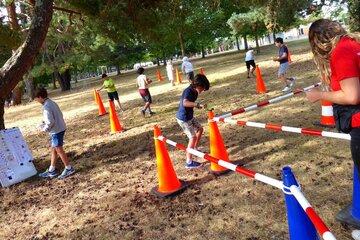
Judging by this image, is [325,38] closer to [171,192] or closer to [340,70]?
[340,70]

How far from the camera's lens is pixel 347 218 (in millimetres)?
3836

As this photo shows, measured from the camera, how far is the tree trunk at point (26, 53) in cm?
763

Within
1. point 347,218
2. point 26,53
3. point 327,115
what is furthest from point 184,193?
point 26,53

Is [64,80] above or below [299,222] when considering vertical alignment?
above

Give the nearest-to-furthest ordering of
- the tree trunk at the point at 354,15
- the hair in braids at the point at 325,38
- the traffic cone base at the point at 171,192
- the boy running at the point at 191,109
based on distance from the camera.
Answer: the hair in braids at the point at 325,38
the traffic cone base at the point at 171,192
the boy running at the point at 191,109
the tree trunk at the point at 354,15

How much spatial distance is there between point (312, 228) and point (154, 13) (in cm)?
899

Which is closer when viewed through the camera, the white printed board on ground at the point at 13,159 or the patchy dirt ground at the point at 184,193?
the patchy dirt ground at the point at 184,193

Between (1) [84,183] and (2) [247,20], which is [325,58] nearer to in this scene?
(1) [84,183]

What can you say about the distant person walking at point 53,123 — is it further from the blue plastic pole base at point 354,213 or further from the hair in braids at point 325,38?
the hair in braids at point 325,38

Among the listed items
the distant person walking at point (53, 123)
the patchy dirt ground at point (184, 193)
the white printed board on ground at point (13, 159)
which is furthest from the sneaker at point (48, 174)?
the white printed board on ground at point (13, 159)

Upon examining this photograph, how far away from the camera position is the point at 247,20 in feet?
96.6

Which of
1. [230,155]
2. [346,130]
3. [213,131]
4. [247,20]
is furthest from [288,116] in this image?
[247,20]

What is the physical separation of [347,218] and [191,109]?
3082 mm

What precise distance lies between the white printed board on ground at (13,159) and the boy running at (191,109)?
334 cm
